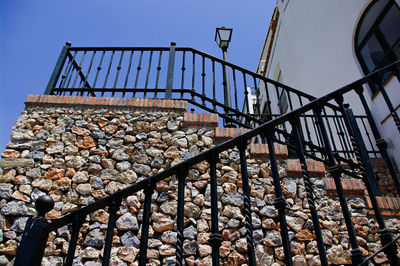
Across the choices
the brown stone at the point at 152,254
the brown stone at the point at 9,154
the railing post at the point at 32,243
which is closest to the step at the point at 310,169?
the brown stone at the point at 152,254

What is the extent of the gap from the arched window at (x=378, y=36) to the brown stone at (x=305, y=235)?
358 cm

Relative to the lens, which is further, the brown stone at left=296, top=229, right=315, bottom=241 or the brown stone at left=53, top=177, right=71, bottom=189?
the brown stone at left=53, top=177, right=71, bottom=189

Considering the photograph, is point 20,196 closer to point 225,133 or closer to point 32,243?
Answer: point 32,243

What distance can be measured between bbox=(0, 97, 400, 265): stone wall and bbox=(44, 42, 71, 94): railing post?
1.25ft

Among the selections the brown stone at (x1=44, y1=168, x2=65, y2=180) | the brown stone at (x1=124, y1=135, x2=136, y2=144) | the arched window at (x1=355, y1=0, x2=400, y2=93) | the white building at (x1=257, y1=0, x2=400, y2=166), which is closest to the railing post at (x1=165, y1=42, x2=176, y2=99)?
the brown stone at (x1=124, y1=135, x2=136, y2=144)

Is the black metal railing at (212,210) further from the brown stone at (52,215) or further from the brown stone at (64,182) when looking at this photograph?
the brown stone at (64,182)

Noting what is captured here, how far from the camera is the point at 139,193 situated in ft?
10.1

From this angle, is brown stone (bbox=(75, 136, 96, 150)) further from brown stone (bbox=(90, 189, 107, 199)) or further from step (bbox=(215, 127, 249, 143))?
step (bbox=(215, 127, 249, 143))

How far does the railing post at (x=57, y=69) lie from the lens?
13.2 ft

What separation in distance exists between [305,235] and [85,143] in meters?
2.76

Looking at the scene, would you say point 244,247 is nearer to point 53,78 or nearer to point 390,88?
point 53,78

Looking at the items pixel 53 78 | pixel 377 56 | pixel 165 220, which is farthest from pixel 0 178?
pixel 377 56

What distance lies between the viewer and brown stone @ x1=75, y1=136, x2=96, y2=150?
342 centimetres

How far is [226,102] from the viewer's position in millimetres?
3920
